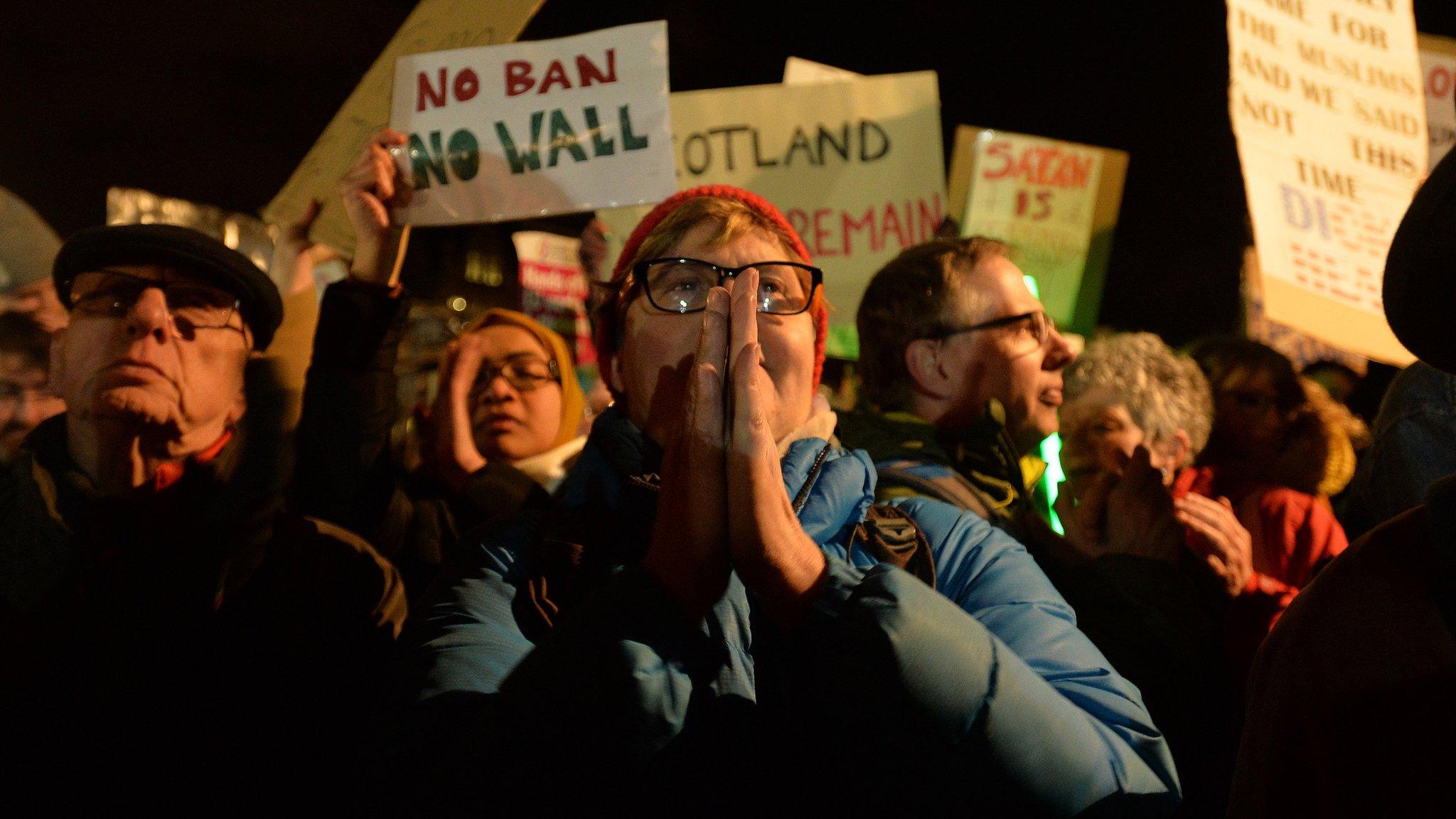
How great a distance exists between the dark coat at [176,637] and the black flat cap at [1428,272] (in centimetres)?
175

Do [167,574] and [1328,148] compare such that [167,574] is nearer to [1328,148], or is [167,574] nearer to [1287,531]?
[1287,531]

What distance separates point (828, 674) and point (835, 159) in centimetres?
291

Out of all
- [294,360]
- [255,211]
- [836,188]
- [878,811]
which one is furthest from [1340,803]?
[255,211]

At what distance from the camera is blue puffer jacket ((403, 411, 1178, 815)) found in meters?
1.15

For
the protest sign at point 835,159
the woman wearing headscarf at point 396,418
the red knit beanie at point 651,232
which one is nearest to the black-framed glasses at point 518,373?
the woman wearing headscarf at point 396,418

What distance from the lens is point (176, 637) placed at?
1.93 metres

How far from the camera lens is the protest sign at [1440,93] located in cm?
441

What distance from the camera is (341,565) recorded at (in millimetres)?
2088

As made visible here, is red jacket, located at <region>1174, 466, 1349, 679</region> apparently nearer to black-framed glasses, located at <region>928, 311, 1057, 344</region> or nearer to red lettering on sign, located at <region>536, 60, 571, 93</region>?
black-framed glasses, located at <region>928, 311, 1057, 344</region>

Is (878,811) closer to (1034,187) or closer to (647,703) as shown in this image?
(647,703)

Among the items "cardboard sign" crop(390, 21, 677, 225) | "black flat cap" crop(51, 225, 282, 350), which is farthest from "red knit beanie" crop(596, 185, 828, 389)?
"cardboard sign" crop(390, 21, 677, 225)

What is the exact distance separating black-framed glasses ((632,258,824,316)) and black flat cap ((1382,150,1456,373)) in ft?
2.59

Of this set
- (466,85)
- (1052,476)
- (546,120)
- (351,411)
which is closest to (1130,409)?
(1052,476)

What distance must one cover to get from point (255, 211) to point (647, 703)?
9.48 m
